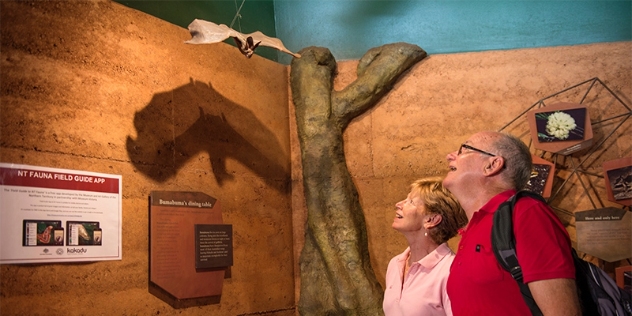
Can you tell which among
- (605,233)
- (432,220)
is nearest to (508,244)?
(432,220)

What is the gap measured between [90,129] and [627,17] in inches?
150

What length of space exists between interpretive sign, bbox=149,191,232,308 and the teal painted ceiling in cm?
127

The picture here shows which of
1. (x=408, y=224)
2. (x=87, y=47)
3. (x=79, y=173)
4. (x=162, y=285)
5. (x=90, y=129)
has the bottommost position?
(x=162, y=285)

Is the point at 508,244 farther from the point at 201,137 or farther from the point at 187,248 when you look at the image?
the point at 201,137

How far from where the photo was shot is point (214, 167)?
4.09 meters

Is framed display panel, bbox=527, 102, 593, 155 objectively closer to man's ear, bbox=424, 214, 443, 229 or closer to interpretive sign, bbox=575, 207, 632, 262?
interpretive sign, bbox=575, 207, 632, 262

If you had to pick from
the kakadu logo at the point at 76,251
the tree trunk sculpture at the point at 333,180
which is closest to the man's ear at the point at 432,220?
the tree trunk sculpture at the point at 333,180

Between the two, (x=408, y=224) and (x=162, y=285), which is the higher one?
(x=408, y=224)

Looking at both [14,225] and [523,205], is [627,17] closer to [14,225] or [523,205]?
[523,205]

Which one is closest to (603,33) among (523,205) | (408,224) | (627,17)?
(627,17)

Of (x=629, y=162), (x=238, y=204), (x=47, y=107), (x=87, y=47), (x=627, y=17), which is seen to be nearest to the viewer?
(x=47, y=107)

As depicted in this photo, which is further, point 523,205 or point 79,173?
point 79,173

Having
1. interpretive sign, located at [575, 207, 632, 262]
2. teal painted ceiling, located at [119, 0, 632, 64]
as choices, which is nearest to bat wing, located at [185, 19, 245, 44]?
teal painted ceiling, located at [119, 0, 632, 64]

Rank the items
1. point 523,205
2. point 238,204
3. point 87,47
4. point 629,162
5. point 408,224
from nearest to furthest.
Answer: point 523,205, point 408,224, point 87,47, point 629,162, point 238,204
